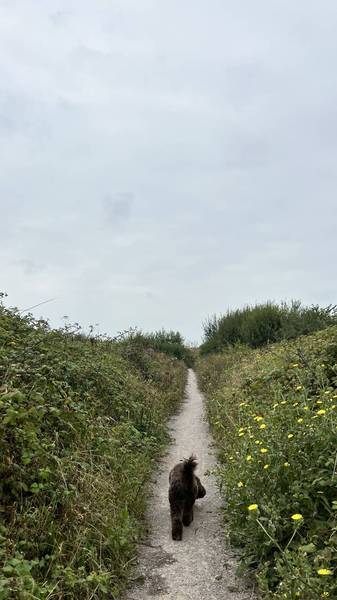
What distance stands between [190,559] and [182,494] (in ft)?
2.32

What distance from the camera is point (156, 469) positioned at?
22.9ft


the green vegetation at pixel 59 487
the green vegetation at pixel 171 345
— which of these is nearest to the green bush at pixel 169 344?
the green vegetation at pixel 171 345

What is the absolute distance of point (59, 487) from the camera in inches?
164

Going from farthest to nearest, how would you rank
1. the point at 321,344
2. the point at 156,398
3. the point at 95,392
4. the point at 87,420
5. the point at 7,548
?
the point at 156,398 → the point at 321,344 → the point at 95,392 → the point at 87,420 → the point at 7,548

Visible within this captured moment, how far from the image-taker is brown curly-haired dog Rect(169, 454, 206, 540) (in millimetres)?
4738

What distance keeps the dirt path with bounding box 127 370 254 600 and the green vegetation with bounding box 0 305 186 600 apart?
19 centimetres

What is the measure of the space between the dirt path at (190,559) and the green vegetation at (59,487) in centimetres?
19

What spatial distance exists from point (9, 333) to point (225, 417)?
12.5 ft

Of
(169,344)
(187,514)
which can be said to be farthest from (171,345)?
(187,514)

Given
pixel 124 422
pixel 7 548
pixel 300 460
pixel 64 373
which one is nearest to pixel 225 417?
pixel 124 422

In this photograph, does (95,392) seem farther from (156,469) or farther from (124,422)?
(156,469)

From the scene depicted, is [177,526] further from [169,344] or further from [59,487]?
[169,344]

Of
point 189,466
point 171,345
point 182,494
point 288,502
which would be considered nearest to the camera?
point 288,502

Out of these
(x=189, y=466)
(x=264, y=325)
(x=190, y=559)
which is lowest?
(x=190, y=559)
